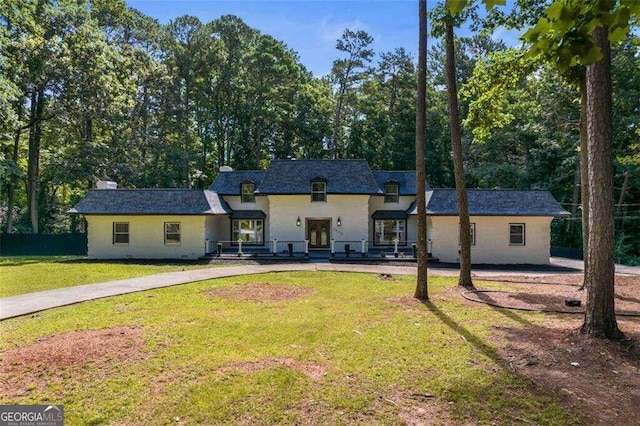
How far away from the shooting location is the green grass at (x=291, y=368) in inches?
167

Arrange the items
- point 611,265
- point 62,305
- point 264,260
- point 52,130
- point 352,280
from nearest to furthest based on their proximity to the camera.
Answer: point 611,265
point 62,305
point 352,280
point 264,260
point 52,130

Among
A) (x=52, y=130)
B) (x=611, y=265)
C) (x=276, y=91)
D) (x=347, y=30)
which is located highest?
(x=347, y=30)

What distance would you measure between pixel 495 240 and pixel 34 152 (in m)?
33.6

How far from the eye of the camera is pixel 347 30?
120ft

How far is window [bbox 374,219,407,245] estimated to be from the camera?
2478 centimetres

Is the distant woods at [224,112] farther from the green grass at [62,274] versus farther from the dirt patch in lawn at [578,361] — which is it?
the dirt patch in lawn at [578,361]

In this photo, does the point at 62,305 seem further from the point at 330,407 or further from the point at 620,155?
the point at 620,155

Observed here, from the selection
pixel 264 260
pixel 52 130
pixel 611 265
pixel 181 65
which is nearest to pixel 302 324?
pixel 611 265

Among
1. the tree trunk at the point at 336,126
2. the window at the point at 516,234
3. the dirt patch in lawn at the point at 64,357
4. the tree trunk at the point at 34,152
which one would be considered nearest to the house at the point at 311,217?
the window at the point at 516,234

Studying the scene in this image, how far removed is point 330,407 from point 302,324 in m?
3.41

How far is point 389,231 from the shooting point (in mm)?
24953

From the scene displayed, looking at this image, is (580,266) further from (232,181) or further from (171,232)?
(171,232)

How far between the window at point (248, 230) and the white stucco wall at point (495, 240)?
11.5 metres

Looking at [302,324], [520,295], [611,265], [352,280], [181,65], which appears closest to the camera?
[611,265]
